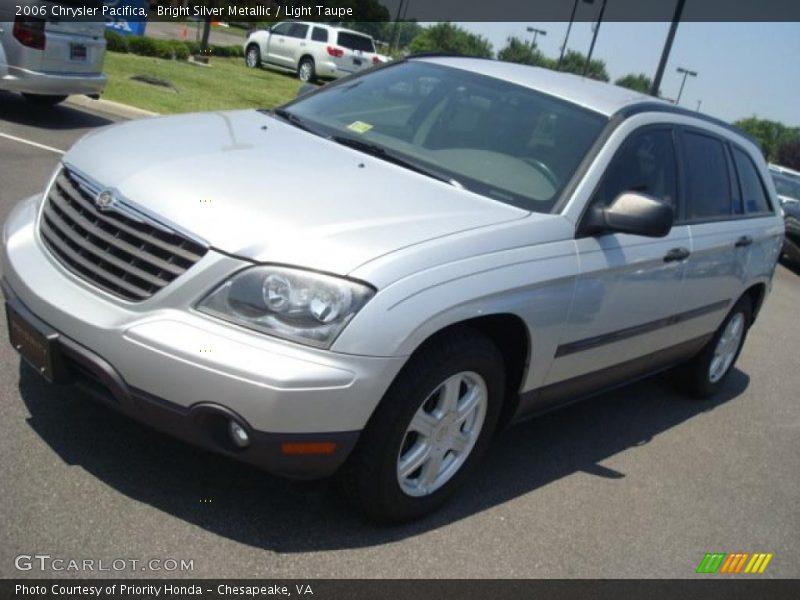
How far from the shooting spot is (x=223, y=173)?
11.2 feet

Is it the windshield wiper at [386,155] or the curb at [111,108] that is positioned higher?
the windshield wiper at [386,155]

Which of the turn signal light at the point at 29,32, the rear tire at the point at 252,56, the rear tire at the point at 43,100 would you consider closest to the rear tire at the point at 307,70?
the rear tire at the point at 252,56

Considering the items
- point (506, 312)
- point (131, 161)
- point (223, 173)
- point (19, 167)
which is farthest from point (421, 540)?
point (19, 167)

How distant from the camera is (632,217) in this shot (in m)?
3.81

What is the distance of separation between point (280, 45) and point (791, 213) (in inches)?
644

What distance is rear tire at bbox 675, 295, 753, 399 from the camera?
577 centimetres

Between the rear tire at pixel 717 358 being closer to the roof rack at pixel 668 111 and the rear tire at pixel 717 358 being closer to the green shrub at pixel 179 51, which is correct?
the roof rack at pixel 668 111

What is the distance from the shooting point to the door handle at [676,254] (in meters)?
4.47

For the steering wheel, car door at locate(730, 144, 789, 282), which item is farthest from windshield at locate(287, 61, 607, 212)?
car door at locate(730, 144, 789, 282)

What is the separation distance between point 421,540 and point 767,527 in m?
1.91

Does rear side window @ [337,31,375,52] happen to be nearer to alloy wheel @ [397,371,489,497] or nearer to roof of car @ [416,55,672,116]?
roof of car @ [416,55,672,116]

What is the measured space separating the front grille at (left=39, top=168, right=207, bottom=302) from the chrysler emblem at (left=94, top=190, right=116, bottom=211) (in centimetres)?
3

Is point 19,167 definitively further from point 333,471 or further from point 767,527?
point 767,527

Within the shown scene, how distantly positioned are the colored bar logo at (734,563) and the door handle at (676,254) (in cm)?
142
